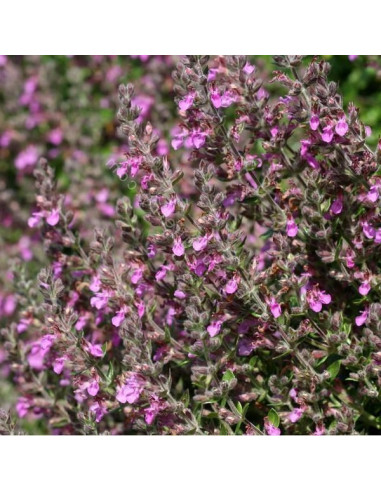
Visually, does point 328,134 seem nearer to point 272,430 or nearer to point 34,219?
point 272,430

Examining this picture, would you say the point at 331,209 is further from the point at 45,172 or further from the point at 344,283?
the point at 45,172

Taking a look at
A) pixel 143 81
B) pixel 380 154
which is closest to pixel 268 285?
pixel 380 154

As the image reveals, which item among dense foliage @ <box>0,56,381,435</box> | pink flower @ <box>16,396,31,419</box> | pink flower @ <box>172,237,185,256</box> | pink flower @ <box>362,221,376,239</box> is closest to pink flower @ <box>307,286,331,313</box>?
dense foliage @ <box>0,56,381,435</box>

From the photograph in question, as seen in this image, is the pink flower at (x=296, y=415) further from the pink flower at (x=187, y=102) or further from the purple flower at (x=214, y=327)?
the pink flower at (x=187, y=102)

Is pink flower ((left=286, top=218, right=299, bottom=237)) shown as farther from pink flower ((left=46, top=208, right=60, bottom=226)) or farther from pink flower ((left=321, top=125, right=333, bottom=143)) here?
pink flower ((left=46, top=208, right=60, bottom=226))

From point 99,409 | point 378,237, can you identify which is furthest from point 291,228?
point 99,409
